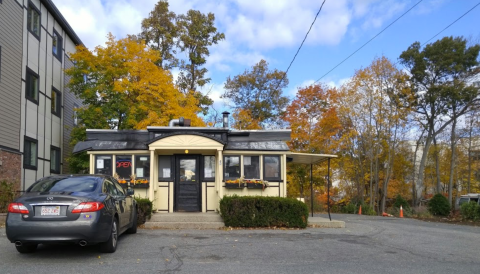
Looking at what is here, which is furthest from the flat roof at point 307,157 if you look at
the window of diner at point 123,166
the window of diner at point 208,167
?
the window of diner at point 123,166

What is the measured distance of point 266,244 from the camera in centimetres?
918

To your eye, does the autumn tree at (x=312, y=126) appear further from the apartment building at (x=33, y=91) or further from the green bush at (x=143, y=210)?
the green bush at (x=143, y=210)

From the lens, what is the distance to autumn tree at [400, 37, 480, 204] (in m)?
32.4

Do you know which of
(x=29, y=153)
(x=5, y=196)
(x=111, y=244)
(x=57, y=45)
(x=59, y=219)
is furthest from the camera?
(x=57, y=45)

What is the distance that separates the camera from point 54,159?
68.7 feet

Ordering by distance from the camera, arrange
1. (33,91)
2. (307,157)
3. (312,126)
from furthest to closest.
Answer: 1. (312,126)
2. (33,91)
3. (307,157)

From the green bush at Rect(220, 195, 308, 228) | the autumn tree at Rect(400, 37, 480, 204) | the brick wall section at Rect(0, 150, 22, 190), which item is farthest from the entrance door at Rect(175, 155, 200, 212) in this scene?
the autumn tree at Rect(400, 37, 480, 204)

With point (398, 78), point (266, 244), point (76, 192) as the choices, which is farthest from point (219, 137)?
point (398, 78)

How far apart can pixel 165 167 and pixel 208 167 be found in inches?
58.0

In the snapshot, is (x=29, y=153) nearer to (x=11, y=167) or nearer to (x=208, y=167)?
(x=11, y=167)

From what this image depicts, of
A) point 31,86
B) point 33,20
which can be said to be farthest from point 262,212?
point 33,20

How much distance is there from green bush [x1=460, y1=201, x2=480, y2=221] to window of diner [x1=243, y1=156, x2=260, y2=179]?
41.4 feet

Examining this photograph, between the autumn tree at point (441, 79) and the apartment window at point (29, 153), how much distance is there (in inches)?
1090

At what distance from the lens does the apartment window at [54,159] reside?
2061 centimetres
